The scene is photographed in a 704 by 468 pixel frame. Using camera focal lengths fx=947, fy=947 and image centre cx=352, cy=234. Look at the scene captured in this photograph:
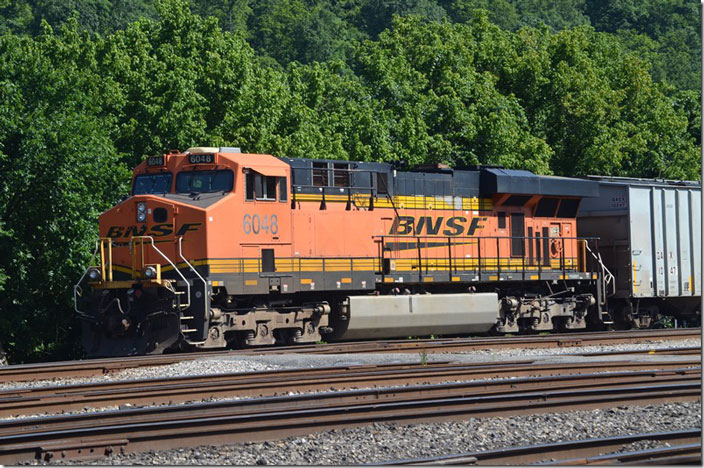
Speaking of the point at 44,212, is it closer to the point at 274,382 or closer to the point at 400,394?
the point at 274,382

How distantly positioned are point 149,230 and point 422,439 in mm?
10085

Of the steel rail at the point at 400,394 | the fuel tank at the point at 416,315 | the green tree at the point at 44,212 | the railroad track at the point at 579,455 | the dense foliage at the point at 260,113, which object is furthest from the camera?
the dense foliage at the point at 260,113

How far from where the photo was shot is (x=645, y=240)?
24.2 meters

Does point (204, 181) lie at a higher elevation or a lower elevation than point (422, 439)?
higher

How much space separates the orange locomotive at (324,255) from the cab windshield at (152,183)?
0.03 meters

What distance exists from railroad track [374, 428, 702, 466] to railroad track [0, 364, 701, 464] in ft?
5.83

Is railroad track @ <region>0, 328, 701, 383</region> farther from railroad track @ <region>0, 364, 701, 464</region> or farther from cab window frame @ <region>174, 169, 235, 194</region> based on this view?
railroad track @ <region>0, 364, 701, 464</region>

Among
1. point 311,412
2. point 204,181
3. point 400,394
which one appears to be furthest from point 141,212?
point 311,412

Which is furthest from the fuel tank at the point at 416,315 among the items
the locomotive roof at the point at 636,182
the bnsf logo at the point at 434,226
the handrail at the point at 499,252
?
the locomotive roof at the point at 636,182

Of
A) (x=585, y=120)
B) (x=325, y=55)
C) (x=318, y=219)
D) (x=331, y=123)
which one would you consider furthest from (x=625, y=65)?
(x=325, y=55)

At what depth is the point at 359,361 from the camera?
15.2m

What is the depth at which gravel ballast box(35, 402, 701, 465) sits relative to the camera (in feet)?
26.8

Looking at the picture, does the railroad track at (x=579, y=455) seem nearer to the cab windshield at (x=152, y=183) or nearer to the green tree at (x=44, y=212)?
the cab windshield at (x=152, y=183)

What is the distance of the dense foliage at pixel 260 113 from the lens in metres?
21.4
